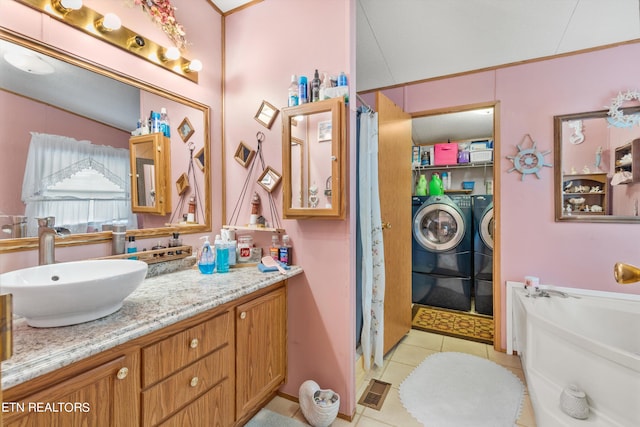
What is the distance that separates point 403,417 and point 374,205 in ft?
4.52

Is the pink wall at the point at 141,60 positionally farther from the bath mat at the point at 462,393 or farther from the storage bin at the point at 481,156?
the storage bin at the point at 481,156

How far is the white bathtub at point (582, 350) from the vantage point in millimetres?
1494

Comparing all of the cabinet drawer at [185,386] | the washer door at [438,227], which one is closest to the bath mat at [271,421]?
the cabinet drawer at [185,386]

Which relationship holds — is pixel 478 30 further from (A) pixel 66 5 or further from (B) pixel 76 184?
(B) pixel 76 184

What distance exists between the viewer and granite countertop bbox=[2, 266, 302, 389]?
816mm

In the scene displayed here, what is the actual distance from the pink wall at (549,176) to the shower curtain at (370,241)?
1251mm

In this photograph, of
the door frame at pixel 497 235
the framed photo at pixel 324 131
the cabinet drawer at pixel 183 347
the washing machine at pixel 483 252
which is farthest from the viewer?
the washing machine at pixel 483 252

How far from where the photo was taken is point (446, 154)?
4.22 meters

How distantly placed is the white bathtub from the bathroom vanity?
1.64 m

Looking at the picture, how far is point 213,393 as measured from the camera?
139cm

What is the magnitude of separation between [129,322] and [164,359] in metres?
0.23

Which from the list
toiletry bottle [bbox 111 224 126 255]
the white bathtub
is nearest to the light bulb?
toiletry bottle [bbox 111 224 126 255]

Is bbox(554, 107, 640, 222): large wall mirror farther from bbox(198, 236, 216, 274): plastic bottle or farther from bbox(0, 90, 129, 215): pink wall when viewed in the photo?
bbox(0, 90, 129, 215): pink wall

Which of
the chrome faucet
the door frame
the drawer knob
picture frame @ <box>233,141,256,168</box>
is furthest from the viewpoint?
the door frame
